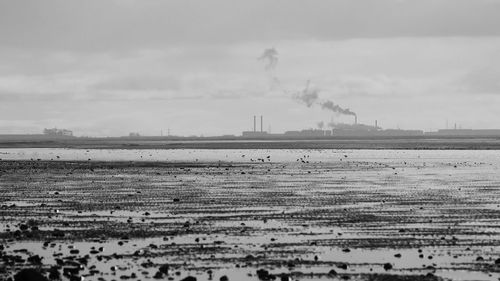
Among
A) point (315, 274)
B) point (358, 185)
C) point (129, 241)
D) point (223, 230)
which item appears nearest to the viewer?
point (315, 274)

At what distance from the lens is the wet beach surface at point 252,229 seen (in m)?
23.0

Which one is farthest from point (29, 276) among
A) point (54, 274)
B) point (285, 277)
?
point (285, 277)

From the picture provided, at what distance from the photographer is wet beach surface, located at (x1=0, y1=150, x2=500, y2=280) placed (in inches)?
905

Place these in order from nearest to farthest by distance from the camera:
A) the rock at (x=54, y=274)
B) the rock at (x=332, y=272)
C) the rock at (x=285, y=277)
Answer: the rock at (x=285, y=277), the rock at (x=54, y=274), the rock at (x=332, y=272)

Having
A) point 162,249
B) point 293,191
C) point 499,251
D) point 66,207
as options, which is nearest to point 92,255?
point 162,249

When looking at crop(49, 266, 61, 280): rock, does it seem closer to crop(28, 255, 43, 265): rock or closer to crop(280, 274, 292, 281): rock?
crop(28, 255, 43, 265): rock

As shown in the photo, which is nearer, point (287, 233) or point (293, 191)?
point (287, 233)

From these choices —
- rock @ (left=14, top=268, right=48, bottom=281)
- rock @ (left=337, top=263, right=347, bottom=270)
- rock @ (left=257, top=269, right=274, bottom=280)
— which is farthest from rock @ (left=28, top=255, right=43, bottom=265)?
rock @ (left=337, top=263, right=347, bottom=270)

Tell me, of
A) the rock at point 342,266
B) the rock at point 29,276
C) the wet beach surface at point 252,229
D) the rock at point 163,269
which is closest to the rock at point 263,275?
the wet beach surface at point 252,229

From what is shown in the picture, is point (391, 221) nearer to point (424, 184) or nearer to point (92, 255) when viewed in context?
point (92, 255)

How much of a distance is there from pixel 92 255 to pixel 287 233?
7.58 meters

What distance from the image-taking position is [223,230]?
31047mm

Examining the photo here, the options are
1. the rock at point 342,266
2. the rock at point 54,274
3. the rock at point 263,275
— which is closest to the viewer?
the rock at point 54,274

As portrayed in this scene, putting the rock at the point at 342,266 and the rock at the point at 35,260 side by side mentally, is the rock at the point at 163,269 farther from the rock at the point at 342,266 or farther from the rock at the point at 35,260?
the rock at the point at 342,266
